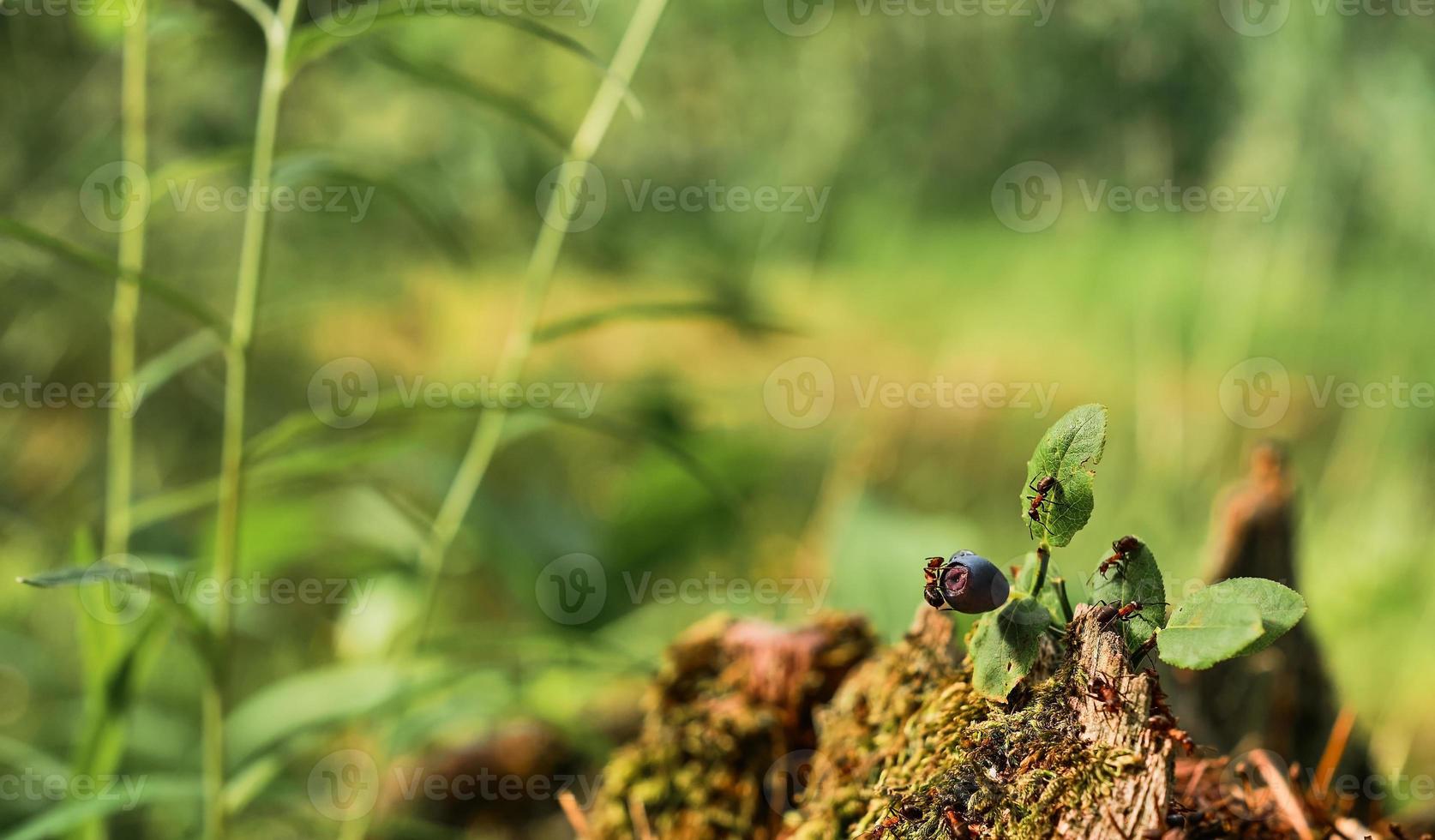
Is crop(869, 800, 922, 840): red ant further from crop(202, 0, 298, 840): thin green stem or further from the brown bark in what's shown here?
crop(202, 0, 298, 840): thin green stem

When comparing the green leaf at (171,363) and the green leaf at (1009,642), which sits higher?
the green leaf at (171,363)

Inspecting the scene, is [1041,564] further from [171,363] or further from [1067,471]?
[171,363]

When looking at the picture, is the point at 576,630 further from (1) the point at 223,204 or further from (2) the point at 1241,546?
(1) the point at 223,204

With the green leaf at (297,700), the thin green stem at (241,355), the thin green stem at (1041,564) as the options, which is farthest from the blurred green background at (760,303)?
the thin green stem at (1041,564)

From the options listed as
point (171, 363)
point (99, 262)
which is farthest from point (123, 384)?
point (99, 262)

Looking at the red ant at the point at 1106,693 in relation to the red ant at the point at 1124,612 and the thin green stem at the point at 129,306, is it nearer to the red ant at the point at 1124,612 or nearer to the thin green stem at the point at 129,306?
the red ant at the point at 1124,612
